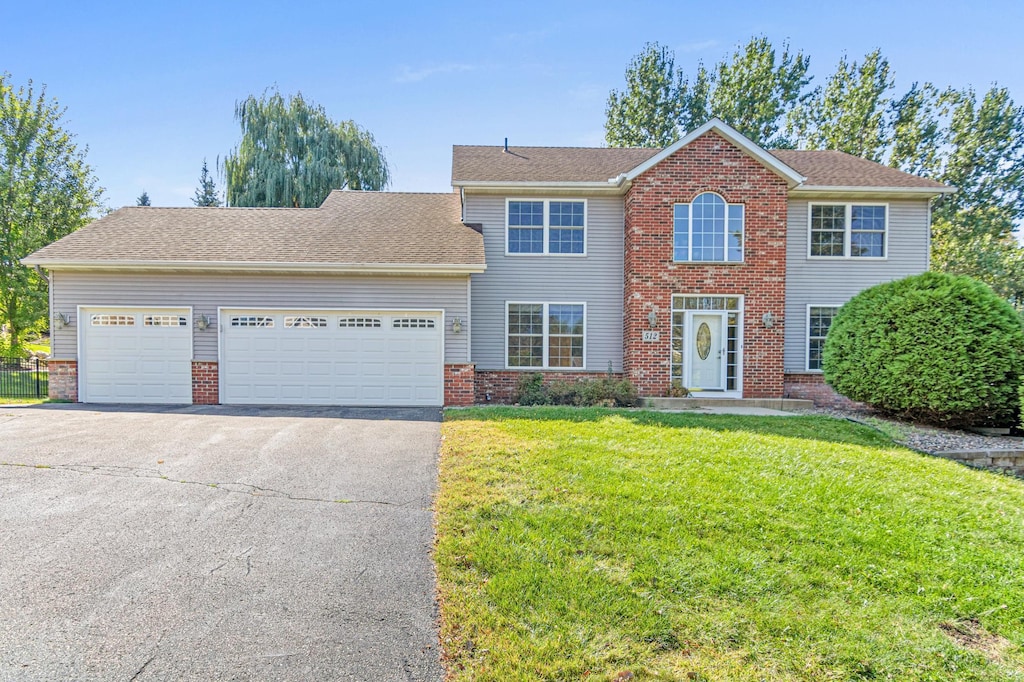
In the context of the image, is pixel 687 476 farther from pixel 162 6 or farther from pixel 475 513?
pixel 162 6

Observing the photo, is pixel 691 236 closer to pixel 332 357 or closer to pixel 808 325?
pixel 808 325

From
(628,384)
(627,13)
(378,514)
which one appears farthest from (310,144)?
(378,514)

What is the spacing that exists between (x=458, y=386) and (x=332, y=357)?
9.89 feet

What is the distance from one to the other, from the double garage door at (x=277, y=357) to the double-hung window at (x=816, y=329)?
9.68 m

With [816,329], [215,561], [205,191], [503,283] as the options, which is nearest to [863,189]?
[816,329]

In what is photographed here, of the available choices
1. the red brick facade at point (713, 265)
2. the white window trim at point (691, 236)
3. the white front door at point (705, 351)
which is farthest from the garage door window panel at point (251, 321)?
the white front door at point (705, 351)

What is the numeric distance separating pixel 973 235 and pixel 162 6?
29897 millimetres

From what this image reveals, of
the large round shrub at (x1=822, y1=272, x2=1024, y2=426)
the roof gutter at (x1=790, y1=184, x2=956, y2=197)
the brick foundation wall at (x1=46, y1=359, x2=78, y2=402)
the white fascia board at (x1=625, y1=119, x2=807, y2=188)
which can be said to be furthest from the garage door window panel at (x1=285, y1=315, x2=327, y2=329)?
the roof gutter at (x1=790, y1=184, x2=956, y2=197)

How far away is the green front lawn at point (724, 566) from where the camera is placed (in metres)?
2.79

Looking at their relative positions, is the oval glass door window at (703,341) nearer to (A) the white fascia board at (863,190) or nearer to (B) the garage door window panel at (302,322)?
(A) the white fascia board at (863,190)

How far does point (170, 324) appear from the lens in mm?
11500

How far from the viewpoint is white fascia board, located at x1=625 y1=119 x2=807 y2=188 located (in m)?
11.8

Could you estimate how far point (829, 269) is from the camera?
13.0 meters

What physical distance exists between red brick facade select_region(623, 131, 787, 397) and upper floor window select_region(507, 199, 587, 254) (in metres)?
1.51
